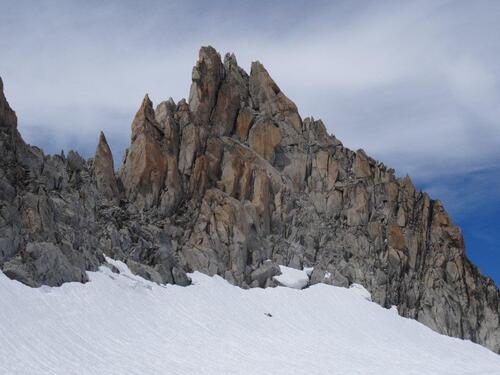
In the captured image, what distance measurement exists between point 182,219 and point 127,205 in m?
4.89

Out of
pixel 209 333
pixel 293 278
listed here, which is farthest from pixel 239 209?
pixel 209 333

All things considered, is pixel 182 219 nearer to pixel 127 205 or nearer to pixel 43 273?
pixel 127 205

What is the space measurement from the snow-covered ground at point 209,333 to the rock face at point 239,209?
2.19 metres

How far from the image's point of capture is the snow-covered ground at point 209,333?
29.4 meters

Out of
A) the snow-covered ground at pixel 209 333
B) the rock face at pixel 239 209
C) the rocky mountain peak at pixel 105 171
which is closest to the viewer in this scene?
the snow-covered ground at pixel 209 333

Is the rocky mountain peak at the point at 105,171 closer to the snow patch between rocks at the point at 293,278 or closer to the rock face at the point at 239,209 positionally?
the rock face at the point at 239,209

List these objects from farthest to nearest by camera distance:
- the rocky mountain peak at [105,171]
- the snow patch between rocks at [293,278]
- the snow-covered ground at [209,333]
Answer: the snow patch between rocks at [293,278] → the rocky mountain peak at [105,171] → the snow-covered ground at [209,333]

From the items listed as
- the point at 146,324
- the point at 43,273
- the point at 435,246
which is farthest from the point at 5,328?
the point at 435,246

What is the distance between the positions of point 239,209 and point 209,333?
16.3 metres

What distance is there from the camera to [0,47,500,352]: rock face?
39.4 metres

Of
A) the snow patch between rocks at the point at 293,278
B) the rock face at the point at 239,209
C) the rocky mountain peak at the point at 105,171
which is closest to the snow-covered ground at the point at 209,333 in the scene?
the snow patch between rocks at the point at 293,278

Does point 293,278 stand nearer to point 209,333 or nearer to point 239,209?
point 239,209

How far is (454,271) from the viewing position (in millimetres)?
63438

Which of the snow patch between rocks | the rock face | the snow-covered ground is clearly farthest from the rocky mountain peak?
the snow patch between rocks
